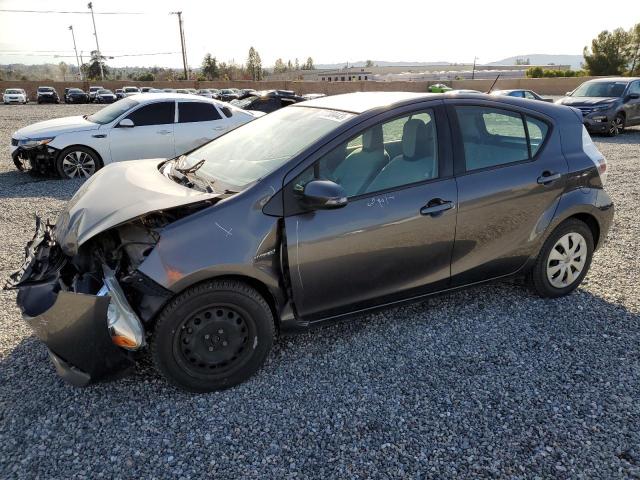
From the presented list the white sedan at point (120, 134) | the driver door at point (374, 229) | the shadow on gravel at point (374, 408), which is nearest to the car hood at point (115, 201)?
the driver door at point (374, 229)

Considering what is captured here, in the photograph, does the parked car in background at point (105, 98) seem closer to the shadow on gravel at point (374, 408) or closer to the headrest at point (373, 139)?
the shadow on gravel at point (374, 408)

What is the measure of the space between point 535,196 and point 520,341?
3.57ft

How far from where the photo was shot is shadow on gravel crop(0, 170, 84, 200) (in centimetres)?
771

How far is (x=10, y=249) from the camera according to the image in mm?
5238

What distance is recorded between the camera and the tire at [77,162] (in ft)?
28.3

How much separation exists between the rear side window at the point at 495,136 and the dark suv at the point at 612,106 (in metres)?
12.8

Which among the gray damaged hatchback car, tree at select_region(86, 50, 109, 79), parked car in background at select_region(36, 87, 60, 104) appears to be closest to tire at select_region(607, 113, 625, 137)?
the gray damaged hatchback car

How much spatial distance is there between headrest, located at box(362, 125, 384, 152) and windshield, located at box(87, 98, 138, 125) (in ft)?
24.0

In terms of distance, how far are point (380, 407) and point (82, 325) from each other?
5.70 ft

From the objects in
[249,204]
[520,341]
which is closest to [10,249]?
[249,204]

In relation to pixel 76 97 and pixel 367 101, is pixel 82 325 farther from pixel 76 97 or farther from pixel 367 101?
pixel 76 97

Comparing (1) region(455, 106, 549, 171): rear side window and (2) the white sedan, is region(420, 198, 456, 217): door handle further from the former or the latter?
(2) the white sedan

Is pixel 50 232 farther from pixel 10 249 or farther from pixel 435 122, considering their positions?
pixel 435 122

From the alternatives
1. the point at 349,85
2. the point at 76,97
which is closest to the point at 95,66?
the point at 76,97
